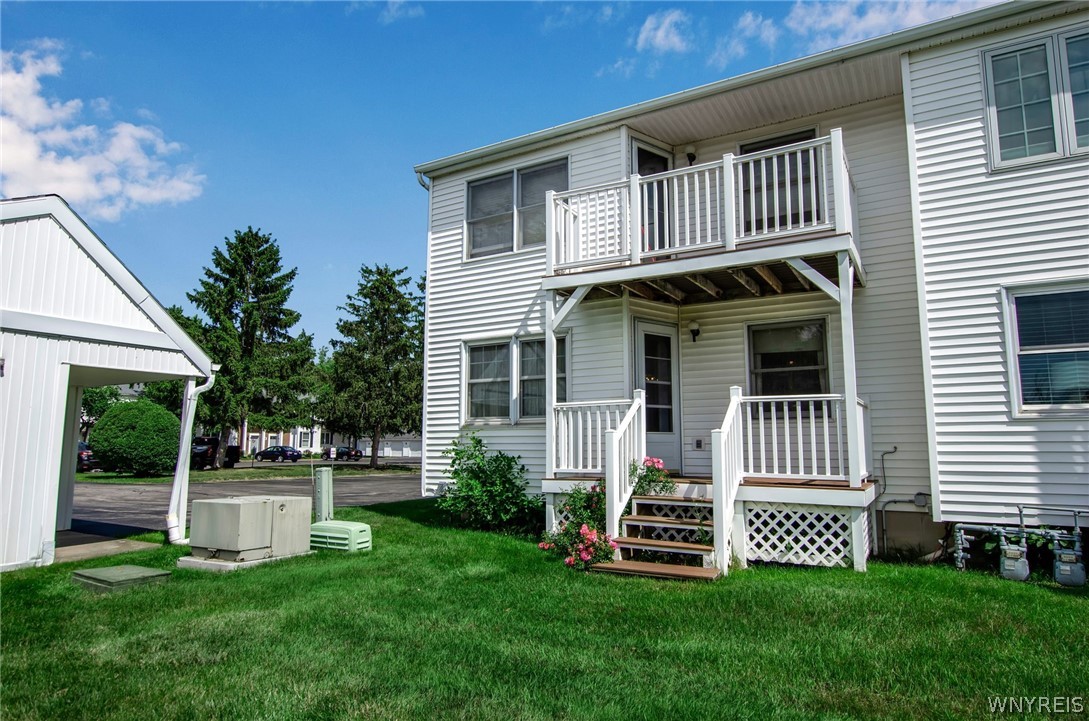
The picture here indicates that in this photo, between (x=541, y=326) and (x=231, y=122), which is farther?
(x=231, y=122)

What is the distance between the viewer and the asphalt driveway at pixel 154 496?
1259cm

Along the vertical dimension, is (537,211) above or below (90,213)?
above

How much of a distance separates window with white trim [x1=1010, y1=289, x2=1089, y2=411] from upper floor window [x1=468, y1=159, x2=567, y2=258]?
22.1 feet

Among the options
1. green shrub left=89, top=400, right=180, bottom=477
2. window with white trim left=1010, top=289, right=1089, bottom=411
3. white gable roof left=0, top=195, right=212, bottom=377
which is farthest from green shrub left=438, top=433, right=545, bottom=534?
green shrub left=89, top=400, right=180, bottom=477

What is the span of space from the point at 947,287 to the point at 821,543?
3458 millimetres

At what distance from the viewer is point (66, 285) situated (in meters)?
8.18

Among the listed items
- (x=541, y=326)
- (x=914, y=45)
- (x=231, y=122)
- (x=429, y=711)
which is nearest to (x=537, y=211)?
(x=541, y=326)

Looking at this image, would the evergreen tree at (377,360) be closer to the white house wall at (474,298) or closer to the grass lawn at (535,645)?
the white house wall at (474,298)

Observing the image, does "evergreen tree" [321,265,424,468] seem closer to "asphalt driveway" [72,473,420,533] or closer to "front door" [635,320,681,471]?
"asphalt driveway" [72,473,420,533]

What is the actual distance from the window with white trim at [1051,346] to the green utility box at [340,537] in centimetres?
825

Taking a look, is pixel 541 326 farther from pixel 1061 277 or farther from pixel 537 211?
pixel 1061 277

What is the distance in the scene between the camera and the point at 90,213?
8719 mm

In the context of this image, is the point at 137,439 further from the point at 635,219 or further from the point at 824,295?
the point at 824,295

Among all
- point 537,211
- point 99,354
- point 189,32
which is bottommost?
point 99,354
